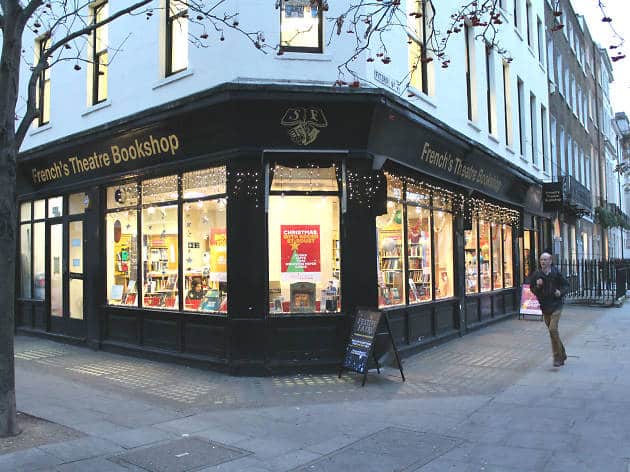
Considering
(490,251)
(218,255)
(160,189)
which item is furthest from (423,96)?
(490,251)

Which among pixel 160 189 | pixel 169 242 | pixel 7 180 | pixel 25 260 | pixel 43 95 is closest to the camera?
pixel 7 180

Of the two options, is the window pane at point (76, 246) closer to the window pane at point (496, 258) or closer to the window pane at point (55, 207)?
the window pane at point (55, 207)

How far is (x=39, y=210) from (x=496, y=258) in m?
12.0

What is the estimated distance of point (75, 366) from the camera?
952 cm

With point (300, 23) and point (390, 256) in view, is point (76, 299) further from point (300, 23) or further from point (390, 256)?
point (300, 23)

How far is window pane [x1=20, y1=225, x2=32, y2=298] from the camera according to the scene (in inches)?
539

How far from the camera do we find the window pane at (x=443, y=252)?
11523 millimetres

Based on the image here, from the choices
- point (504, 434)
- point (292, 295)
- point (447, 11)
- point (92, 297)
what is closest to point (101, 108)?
point (92, 297)

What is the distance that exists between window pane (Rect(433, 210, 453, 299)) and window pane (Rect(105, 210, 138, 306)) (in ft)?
20.0

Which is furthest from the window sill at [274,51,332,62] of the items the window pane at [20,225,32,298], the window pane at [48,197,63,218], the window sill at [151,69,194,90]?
the window pane at [20,225,32,298]

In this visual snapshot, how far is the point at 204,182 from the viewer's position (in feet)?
30.3

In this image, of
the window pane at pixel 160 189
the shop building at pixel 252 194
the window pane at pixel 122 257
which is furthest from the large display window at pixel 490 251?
the window pane at pixel 122 257

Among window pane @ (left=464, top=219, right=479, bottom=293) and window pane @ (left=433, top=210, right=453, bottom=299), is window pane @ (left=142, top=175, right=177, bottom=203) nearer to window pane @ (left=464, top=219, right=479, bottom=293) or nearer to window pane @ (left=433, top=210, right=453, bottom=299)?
window pane @ (left=433, top=210, right=453, bottom=299)

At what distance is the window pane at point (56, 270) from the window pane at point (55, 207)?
11.4 inches
